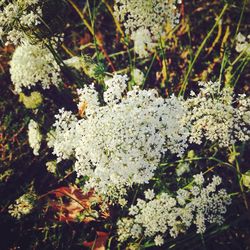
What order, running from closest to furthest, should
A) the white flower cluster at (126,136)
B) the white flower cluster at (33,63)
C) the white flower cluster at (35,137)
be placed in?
the white flower cluster at (126,136) → the white flower cluster at (33,63) → the white flower cluster at (35,137)

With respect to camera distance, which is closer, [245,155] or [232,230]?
[232,230]

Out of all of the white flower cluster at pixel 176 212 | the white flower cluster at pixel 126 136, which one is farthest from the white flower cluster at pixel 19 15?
the white flower cluster at pixel 176 212

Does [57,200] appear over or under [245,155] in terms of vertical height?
over

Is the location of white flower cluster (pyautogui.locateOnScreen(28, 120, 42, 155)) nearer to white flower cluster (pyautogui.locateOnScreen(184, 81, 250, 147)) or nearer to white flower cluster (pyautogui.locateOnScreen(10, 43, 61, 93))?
white flower cluster (pyautogui.locateOnScreen(10, 43, 61, 93))

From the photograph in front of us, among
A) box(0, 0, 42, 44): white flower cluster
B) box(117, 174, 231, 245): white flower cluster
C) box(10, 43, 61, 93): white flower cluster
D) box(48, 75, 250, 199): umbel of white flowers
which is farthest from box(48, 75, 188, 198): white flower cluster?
box(10, 43, 61, 93): white flower cluster

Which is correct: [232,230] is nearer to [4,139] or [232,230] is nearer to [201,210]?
[201,210]

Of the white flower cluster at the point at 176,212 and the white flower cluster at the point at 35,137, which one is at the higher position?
the white flower cluster at the point at 35,137

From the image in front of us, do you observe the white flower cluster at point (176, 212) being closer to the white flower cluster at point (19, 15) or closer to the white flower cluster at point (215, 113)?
the white flower cluster at point (215, 113)

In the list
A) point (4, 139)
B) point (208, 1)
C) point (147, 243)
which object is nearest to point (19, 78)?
point (4, 139)
